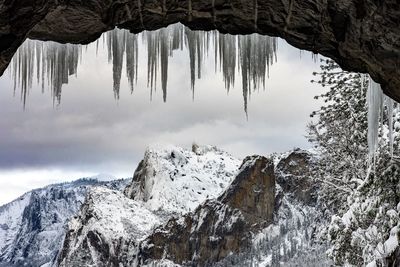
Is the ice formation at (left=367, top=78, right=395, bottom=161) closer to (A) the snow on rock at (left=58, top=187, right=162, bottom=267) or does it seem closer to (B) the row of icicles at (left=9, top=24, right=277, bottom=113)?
(B) the row of icicles at (left=9, top=24, right=277, bottom=113)

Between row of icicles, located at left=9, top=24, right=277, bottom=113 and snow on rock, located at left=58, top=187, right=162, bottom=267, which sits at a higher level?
row of icicles, located at left=9, top=24, right=277, bottom=113

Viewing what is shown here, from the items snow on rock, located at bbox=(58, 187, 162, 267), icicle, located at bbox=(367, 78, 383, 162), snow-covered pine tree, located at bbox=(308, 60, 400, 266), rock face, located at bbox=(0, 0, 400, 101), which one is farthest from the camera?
snow on rock, located at bbox=(58, 187, 162, 267)

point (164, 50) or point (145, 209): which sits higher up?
point (164, 50)

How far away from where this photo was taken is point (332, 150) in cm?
1719

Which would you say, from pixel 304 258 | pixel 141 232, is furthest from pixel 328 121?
pixel 141 232

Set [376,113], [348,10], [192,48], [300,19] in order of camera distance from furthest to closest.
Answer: [192,48]
[376,113]
[300,19]
[348,10]

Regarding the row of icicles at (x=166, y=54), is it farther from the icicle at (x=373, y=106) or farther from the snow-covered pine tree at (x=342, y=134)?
the snow-covered pine tree at (x=342, y=134)

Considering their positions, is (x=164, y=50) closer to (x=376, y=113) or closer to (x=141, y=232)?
(x=376, y=113)

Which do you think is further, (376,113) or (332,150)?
(332,150)

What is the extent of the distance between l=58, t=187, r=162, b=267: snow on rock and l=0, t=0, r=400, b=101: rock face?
572ft

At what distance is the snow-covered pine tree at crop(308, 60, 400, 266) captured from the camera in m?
12.2

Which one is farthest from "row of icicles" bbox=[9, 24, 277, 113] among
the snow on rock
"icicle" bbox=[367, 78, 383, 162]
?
the snow on rock

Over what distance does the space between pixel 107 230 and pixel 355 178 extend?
175272mm

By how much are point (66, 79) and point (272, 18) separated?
342 cm
